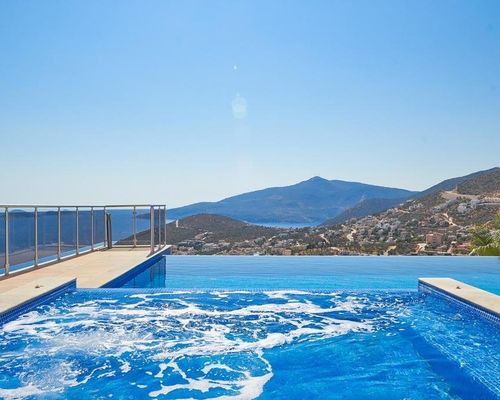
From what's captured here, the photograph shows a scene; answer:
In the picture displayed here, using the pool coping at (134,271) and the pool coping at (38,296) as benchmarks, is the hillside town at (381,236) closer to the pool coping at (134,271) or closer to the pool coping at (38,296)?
the pool coping at (134,271)

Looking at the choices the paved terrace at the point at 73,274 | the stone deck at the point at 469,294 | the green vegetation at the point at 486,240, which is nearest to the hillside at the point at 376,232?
the green vegetation at the point at 486,240

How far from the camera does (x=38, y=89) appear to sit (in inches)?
651

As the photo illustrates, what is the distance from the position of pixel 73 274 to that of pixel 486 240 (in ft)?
37.6

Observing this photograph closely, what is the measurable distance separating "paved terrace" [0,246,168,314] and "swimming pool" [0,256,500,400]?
296mm

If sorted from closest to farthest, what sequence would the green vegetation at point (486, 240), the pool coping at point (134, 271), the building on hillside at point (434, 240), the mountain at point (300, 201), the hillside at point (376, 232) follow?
the pool coping at point (134, 271) < the green vegetation at point (486, 240) < the hillside at point (376, 232) < the building on hillside at point (434, 240) < the mountain at point (300, 201)

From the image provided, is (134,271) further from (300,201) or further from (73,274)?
(300,201)

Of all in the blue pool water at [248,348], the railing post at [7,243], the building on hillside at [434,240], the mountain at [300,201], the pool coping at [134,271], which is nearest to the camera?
the blue pool water at [248,348]

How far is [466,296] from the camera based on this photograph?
254 inches

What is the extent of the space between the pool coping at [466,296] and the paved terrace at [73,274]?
543cm

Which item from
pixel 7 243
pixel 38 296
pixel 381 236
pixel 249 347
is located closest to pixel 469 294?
pixel 249 347

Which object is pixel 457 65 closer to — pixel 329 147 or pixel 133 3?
pixel 133 3

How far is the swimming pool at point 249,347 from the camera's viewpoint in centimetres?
426

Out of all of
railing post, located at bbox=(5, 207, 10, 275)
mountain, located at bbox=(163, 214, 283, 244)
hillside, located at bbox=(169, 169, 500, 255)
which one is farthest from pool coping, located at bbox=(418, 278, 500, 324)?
mountain, located at bbox=(163, 214, 283, 244)

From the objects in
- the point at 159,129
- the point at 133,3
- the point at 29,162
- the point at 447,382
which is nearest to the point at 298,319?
the point at 447,382
